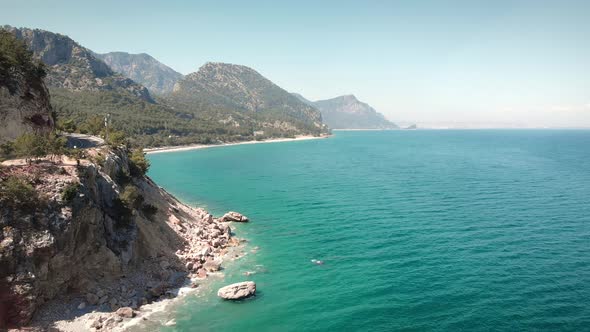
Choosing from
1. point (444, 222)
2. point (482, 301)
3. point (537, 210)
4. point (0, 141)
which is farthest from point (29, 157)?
point (537, 210)

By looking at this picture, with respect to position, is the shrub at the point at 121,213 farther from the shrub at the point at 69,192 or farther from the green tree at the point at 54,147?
the green tree at the point at 54,147

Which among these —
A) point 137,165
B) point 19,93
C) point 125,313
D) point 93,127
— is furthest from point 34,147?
point 93,127

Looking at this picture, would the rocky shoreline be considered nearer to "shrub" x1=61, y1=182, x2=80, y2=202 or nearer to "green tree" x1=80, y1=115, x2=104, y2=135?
"shrub" x1=61, y1=182, x2=80, y2=202

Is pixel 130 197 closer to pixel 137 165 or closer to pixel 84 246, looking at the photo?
pixel 84 246

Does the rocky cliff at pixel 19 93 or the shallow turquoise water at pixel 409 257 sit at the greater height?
the rocky cliff at pixel 19 93

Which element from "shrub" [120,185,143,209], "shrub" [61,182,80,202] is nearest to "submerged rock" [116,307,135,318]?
"shrub" [61,182,80,202]

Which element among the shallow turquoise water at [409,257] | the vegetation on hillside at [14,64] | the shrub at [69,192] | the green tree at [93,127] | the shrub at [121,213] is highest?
the vegetation on hillside at [14,64]

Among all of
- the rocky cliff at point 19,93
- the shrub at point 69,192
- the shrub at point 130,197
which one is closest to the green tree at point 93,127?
the rocky cliff at point 19,93
